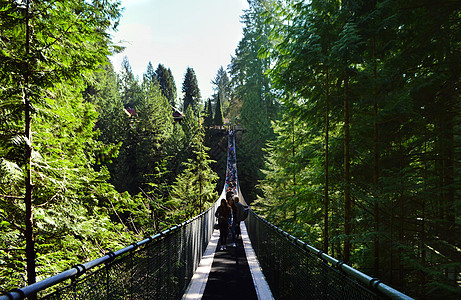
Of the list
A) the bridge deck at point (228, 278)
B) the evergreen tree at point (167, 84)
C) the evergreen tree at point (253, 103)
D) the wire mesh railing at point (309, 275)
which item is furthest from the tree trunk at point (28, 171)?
the evergreen tree at point (167, 84)

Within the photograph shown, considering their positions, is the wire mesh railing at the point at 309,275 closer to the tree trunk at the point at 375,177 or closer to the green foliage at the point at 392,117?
the green foliage at the point at 392,117

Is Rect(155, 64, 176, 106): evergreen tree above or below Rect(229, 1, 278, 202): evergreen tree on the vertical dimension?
above

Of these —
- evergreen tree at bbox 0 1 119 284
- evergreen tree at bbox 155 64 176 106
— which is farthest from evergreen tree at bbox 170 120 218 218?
evergreen tree at bbox 155 64 176 106

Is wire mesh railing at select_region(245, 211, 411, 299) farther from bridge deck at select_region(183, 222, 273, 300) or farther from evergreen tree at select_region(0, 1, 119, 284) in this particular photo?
evergreen tree at select_region(0, 1, 119, 284)

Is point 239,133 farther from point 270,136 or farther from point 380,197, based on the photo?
point 380,197

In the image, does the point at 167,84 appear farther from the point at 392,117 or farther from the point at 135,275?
the point at 135,275

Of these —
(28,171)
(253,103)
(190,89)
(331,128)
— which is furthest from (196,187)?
(190,89)

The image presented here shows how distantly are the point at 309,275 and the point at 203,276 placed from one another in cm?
344

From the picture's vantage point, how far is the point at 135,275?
2.67 meters

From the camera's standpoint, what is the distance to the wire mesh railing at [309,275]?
1.92 meters

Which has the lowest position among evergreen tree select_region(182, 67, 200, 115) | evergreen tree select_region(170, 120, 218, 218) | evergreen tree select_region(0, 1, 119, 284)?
evergreen tree select_region(170, 120, 218, 218)

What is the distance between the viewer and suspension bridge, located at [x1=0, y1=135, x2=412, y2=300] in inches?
70.9

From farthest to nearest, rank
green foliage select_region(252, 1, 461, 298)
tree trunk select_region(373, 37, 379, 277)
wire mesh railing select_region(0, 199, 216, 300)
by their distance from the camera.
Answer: tree trunk select_region(373, 37, 379, 277) → green foliage select_region(252, 1, 461, 298) → wire mesh railing select_region(0, 199, 216, 300)

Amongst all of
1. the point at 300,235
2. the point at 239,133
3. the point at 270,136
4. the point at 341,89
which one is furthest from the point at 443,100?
the point at 239,133
